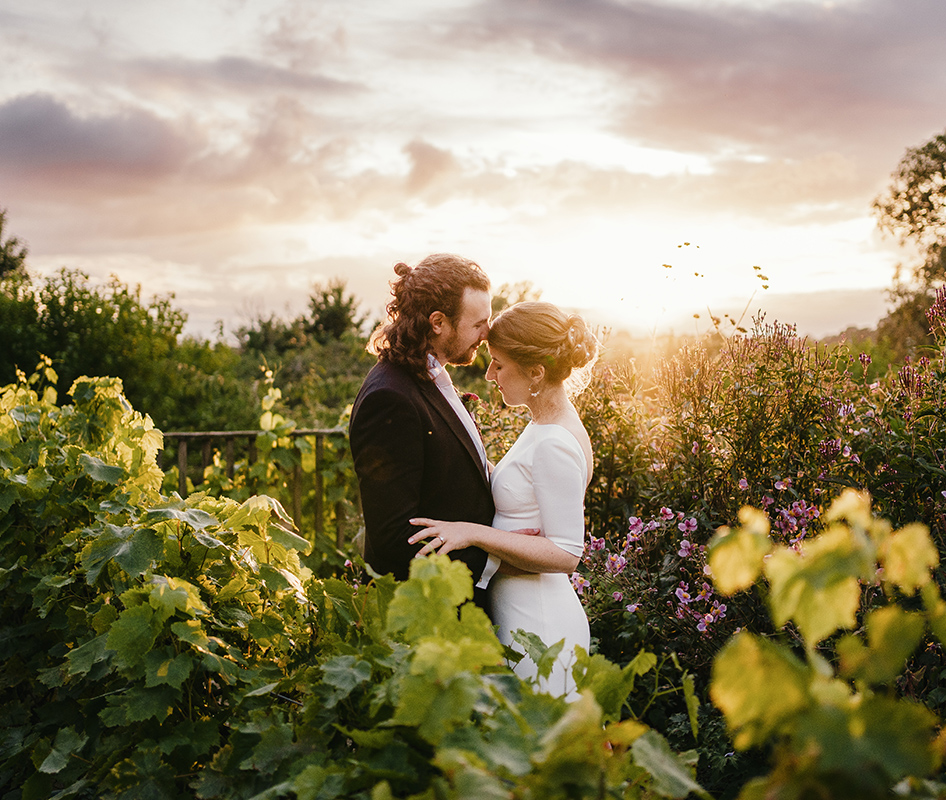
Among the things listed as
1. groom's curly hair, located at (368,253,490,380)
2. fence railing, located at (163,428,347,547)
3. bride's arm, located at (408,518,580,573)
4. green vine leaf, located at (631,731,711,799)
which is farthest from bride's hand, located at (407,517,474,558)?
fence railing, located at (163,428,347,547)

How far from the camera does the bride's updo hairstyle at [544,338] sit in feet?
8.62

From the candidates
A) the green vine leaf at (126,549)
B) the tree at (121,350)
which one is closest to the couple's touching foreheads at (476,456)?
the green vine leaf at (126,549)

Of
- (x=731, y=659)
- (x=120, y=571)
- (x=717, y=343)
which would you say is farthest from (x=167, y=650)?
(x=717, y=343)

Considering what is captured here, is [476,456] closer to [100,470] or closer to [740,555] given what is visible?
[100,470]

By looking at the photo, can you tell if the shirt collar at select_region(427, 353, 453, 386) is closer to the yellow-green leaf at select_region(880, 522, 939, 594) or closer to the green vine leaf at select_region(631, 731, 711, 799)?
the green vine leaf at select_region(631, 731, 711, 799)

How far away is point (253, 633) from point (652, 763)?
104 centimetres

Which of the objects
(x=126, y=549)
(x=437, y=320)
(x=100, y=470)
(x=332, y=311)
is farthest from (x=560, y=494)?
(x=332, y=311)

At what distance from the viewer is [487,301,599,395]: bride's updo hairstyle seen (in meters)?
2.63

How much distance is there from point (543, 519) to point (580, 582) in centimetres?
97

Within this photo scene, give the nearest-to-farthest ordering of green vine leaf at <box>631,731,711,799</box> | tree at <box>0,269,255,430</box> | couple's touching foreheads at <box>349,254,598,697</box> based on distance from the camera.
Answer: green vine leaf at <box>631,731,711,799</box>
couple's touching foreheads at <box>349,254,598,697</box>
tree at <box>0,269,255,430</box>

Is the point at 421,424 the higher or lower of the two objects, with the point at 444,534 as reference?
higher

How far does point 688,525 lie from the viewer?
3.23 meters

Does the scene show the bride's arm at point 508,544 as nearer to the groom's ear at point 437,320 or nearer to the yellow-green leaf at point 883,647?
the groom's ear at point 437,320

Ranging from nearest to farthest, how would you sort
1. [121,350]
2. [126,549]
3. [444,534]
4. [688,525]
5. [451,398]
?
[126,549] < [444,534] < [451,398] < [688,525] < [121,350]
